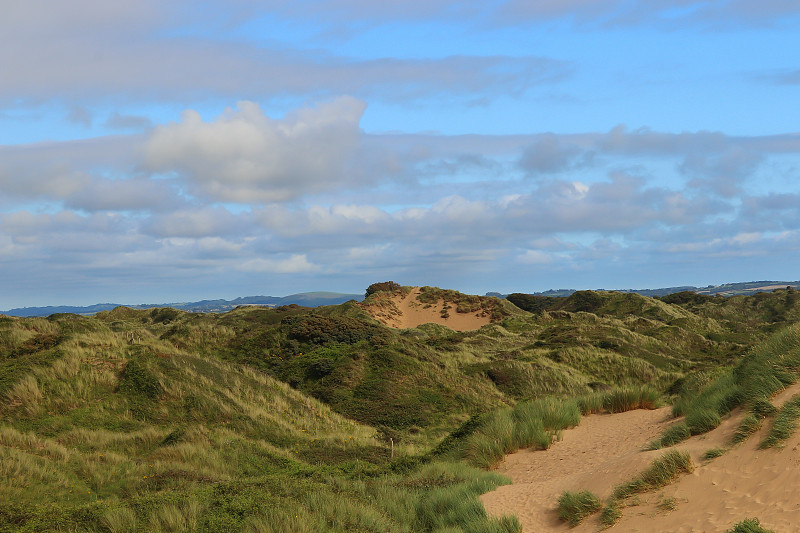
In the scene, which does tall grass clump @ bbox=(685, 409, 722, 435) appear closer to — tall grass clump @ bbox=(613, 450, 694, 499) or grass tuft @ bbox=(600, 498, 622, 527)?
tall grass clump @ bbox=(613, 450, 694, 499)

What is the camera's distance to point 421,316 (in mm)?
74875

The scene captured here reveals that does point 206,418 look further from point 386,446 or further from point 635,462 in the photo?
point 635,462

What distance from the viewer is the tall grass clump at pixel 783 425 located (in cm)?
821

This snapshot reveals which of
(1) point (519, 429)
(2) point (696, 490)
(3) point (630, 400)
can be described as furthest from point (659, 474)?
(3) point (630, 400)

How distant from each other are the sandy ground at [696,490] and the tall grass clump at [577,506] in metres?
0.12

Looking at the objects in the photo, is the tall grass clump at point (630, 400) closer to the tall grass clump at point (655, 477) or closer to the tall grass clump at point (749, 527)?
the tall grass clump at point (655, 477)

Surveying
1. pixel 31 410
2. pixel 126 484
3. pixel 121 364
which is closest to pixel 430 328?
pixel 121 364

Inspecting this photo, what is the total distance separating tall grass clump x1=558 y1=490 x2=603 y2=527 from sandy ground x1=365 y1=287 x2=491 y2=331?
199ft

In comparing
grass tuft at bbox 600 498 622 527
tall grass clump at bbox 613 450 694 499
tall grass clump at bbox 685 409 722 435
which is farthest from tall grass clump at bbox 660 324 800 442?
grass tuft at bbox 600 498 622 527

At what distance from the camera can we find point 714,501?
763cm

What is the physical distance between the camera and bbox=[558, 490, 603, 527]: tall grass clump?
8516mm

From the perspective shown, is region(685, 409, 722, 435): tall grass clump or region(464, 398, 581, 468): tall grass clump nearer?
region(685, 409, 722, 435): tall grass clump

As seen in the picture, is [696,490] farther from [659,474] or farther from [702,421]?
[702,421]

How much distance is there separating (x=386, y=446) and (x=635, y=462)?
368 inches
